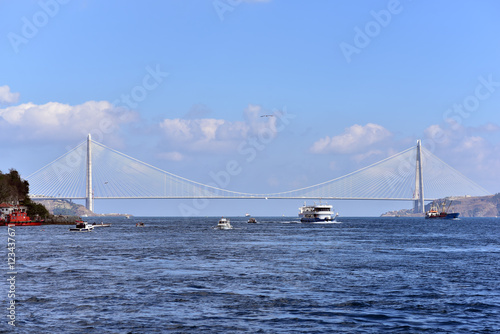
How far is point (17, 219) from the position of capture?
162750 millimetres

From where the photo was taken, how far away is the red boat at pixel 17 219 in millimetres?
160500

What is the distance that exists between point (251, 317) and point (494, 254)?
150ft

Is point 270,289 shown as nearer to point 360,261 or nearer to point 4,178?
point 360,261

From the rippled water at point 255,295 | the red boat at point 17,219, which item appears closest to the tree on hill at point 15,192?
the red boat at point 17,219

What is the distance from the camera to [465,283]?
136ft

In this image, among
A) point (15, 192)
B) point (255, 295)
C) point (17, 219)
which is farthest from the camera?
point (15, 192)

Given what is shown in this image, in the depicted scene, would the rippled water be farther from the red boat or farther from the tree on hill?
the tree on hill

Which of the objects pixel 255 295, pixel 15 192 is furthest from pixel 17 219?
pixel 255 295

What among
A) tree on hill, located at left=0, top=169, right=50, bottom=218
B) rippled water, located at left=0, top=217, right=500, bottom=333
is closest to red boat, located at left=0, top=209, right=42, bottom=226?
tree on hill, located at left=0, top=169, right=50, bottom=218

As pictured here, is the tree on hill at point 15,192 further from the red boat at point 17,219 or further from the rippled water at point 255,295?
the rippled water at point 255,295

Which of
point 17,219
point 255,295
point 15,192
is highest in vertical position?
point 15,192

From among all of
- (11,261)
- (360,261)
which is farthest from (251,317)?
(11,261)

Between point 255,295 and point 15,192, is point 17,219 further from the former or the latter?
point 255,295

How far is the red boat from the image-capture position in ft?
527
